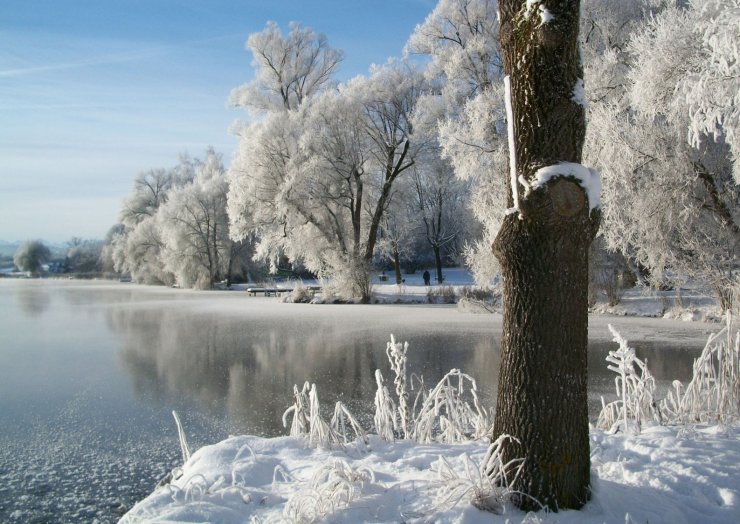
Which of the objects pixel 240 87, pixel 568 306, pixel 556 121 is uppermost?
pixel 240 87

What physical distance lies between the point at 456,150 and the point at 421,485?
16.7 m

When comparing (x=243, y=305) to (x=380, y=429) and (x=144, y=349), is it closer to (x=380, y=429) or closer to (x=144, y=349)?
(x=144, y=349)

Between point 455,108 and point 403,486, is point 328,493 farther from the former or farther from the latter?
point 455,108

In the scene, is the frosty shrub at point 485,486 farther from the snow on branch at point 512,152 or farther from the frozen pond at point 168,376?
the frozen pond at point 168,376

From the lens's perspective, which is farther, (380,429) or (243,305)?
(243,305)

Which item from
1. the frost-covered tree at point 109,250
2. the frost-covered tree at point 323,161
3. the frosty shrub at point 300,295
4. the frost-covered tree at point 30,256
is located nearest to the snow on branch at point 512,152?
the frost-covered tree at point 323,161

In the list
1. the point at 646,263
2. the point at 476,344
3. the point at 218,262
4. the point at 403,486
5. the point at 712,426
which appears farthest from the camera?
the point at 218,262

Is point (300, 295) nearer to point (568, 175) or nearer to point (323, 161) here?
point (323, 161)

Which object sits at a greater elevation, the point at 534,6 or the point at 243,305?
the point at 534,6

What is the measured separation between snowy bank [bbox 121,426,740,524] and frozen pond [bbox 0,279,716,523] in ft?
4.05

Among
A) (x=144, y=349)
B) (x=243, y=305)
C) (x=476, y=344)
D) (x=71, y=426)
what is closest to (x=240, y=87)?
(x=243, y=305)

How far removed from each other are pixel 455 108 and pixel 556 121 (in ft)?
67.0

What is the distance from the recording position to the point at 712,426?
4.47 metres

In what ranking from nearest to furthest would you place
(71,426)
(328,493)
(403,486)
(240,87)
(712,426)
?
(328,493)
(403,486)
(712,426)
(71,426)
(240,87)
